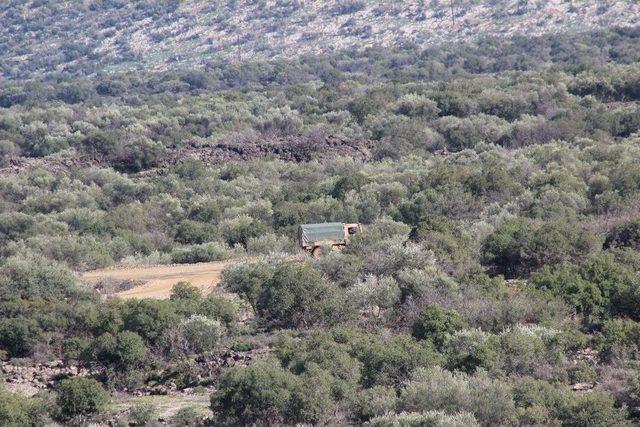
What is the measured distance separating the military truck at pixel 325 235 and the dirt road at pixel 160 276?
6.99 ft

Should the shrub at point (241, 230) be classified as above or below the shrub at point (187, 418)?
below

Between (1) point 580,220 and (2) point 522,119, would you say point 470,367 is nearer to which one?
(1) point 580,220

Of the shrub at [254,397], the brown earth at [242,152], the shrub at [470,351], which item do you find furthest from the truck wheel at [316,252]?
the brown earth at [242,152]

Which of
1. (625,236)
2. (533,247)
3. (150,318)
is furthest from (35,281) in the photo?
(625,236)

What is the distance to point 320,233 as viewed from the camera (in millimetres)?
39250

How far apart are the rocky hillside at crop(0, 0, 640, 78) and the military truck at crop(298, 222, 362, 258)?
80506 millimetres

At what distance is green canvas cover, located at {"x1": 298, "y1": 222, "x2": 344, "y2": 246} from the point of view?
38.9 meters

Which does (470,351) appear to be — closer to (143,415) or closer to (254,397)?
(254,397)

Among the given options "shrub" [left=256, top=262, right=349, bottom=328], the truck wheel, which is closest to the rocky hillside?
the truck wheel

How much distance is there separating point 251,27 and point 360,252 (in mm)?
100995

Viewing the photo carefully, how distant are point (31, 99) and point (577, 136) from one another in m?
54.7

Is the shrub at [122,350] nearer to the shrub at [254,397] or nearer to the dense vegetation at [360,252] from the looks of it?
the dense vegetation at [360,252]

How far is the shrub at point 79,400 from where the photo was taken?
24.8 m

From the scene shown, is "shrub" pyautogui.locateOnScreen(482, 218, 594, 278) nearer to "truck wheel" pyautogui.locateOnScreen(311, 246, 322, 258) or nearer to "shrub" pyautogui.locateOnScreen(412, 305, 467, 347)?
"truck wheel" pyautogui.locateOnScreen(311, 246, 322, 258)
